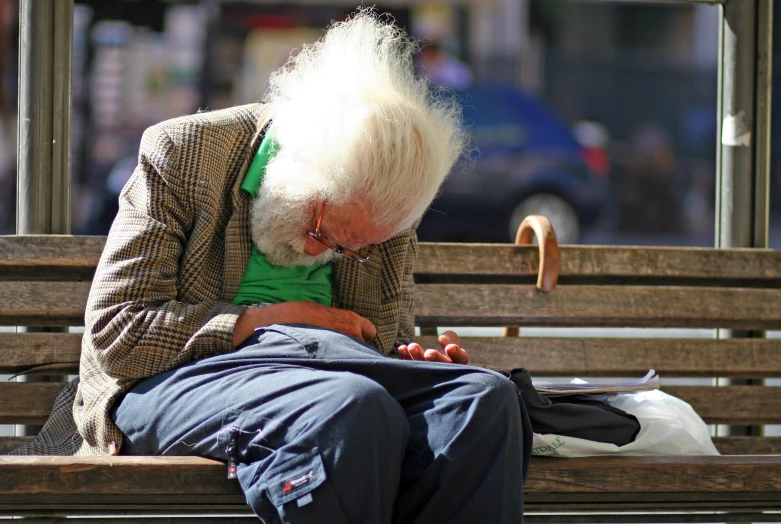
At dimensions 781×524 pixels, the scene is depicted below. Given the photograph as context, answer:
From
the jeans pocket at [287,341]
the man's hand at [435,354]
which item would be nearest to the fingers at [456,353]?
the man's hand at [435,354]

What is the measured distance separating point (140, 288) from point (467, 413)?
784 millimetres

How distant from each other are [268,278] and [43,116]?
879 mm

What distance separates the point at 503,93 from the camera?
39.3 ft

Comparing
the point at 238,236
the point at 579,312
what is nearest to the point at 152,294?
the point at 238,236

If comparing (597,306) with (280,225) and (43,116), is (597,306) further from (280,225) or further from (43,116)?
(43,116)

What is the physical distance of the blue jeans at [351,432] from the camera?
6.26ft

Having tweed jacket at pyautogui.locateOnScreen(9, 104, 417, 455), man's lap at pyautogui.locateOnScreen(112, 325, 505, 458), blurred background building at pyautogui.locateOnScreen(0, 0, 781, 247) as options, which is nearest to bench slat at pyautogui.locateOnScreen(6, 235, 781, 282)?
tweed jacket at pyautogui.locateOnScreen(9, 104, 417, 455)

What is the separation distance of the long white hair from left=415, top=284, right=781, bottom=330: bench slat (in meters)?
0.65

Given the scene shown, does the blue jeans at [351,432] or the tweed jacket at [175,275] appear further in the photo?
the tweed jacket at [175,275]

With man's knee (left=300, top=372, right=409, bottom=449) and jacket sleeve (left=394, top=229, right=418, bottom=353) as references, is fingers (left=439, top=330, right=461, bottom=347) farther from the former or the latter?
man's knee (left=300, top=372, right=409, bottom=449)

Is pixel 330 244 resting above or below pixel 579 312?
above

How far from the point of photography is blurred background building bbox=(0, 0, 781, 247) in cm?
1252

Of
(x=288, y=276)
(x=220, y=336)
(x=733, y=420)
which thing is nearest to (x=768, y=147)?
(x=733, y=420)

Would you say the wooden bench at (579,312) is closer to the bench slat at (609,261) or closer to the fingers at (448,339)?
the bench slat at (609,261)
